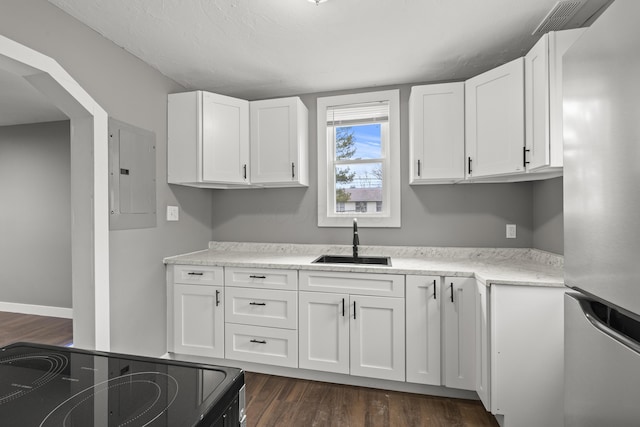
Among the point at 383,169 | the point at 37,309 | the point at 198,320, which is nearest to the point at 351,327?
the point at 198,320

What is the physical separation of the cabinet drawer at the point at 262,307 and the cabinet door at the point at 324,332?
81 mm

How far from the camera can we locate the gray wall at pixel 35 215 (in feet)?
12.5

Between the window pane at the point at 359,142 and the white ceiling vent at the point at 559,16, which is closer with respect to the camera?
the white ceiling vent at the point at 559,16

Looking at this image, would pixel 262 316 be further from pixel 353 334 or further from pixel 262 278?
pixel 353 334

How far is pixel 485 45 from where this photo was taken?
80.9 inches

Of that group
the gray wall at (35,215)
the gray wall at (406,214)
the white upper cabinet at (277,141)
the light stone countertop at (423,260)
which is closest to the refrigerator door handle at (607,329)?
the light stone countertop at (423,260)

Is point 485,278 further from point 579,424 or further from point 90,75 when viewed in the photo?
point 90,75

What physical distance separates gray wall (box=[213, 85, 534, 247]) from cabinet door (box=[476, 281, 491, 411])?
0.81 metres

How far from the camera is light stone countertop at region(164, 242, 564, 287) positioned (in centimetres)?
182

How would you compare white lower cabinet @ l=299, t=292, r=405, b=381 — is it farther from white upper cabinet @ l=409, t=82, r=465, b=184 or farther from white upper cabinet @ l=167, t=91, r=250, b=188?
white upper cabinet @ l=167, t=91, r=250, b=188

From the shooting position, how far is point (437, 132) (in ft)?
7.63

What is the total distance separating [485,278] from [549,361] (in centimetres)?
51

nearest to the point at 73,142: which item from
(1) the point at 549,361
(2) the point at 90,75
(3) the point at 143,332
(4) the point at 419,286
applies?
(2) the point at 90,75

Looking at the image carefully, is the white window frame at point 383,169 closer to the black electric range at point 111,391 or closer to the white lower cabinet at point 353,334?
the white lower cabinet at point 353,334
